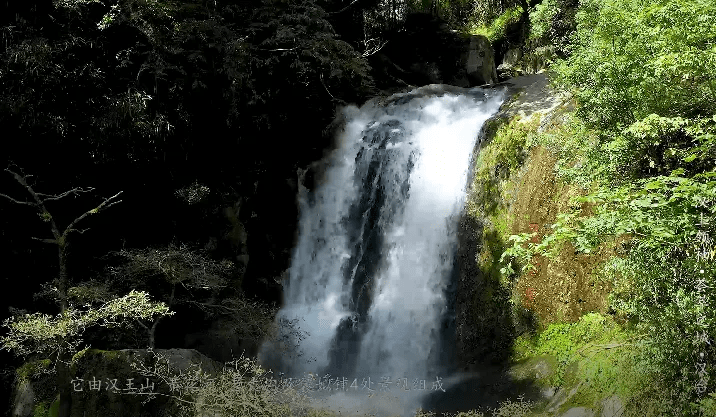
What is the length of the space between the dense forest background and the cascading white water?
0.85 metres

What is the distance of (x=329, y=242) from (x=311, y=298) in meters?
1.45

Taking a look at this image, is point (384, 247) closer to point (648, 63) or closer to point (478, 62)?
point (648, 63)

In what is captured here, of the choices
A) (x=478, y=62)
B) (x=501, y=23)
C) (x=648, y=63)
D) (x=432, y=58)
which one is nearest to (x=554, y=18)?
(x=478, y=62)

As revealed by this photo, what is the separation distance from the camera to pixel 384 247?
38.1 ft

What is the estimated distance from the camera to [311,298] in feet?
39.7

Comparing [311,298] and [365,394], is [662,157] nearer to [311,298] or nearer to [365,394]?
[365,394]

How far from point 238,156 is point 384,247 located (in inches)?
164

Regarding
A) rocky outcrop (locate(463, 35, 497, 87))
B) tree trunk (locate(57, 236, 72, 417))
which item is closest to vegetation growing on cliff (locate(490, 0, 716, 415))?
tree trunk (locate(57, 236, 72, 417))

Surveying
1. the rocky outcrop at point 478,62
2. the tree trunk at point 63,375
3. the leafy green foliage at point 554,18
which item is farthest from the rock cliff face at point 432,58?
the tree trunk at point 63,375

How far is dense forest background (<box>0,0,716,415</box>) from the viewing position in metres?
5.07

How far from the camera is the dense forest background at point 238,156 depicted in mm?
5070

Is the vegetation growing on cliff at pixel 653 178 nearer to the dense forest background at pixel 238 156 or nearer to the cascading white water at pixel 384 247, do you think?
the dense forest background at pixel 238 156

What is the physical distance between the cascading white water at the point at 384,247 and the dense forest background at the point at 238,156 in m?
0.85

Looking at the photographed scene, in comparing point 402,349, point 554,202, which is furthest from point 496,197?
point 402,349
